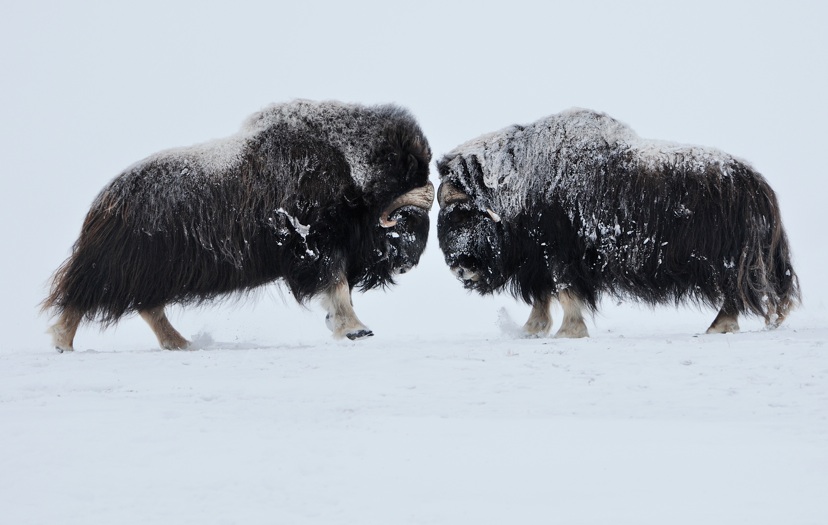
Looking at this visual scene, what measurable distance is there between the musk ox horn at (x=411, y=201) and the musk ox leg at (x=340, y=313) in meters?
0.43

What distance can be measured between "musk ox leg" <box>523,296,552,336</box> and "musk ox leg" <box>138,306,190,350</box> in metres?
1.91

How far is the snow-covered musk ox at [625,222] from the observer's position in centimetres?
498

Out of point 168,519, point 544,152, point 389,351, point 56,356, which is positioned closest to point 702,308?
point 544,152

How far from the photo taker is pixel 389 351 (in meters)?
4.13

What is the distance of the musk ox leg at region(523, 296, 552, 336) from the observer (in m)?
5.71

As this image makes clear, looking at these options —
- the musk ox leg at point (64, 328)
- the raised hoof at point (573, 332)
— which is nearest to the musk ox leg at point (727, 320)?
the raised hoof at point (573, 332)

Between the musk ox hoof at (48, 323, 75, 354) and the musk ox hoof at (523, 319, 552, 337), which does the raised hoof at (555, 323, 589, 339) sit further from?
the musk ox hoof at (48, 323, 75, 354)

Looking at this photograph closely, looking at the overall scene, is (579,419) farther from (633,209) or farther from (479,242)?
(479,242)

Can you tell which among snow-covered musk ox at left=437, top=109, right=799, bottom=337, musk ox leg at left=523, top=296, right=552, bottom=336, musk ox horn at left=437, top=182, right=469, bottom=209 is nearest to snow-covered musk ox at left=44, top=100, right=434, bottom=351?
musk ox horn at left=437, top=182, right=469, bottom=209

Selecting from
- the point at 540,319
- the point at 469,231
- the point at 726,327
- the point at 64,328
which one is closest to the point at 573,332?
the point at 540,319

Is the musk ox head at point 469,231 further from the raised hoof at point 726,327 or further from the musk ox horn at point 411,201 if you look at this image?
the raised hoof at point 726,327

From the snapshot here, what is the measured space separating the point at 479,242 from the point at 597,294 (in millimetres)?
754

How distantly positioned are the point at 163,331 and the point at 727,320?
2.97 meters

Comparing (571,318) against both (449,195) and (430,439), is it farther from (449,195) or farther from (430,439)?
(430,439)
